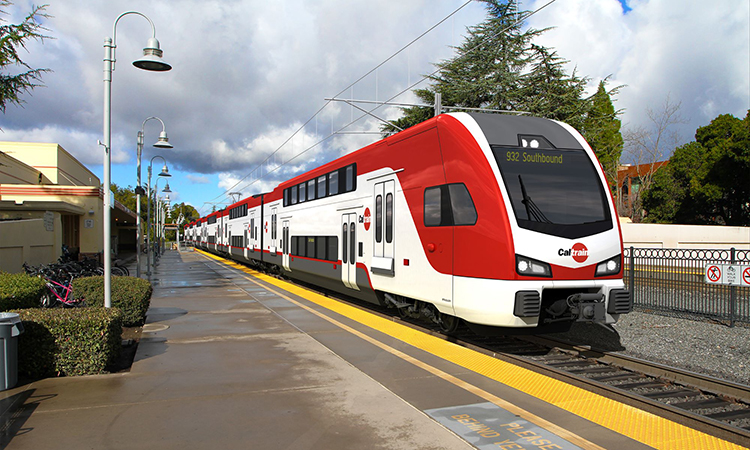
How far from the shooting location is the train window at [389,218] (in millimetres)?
10418

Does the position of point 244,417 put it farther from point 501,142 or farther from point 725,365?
point 725,365

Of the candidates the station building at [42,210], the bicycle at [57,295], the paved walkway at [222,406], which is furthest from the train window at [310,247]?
the station building at [42,210]

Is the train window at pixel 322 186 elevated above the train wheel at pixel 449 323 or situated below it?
above

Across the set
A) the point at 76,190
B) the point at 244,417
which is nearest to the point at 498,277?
the point at 244,417

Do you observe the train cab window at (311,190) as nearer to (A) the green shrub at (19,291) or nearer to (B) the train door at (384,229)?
(B) the train door at (384,229)

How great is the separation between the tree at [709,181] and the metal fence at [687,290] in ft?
91.3

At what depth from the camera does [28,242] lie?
18.8 metres

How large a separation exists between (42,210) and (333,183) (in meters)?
15.1

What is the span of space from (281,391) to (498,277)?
325cm

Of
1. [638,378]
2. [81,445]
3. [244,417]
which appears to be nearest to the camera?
[81,445]

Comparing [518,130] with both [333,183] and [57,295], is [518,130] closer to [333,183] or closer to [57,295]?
[333,183]

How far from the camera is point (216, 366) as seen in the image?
7.30 meters

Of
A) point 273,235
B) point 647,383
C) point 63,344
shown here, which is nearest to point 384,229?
point 647,383

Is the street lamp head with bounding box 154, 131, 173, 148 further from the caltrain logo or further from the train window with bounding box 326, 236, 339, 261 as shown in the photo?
the caltrain logo
